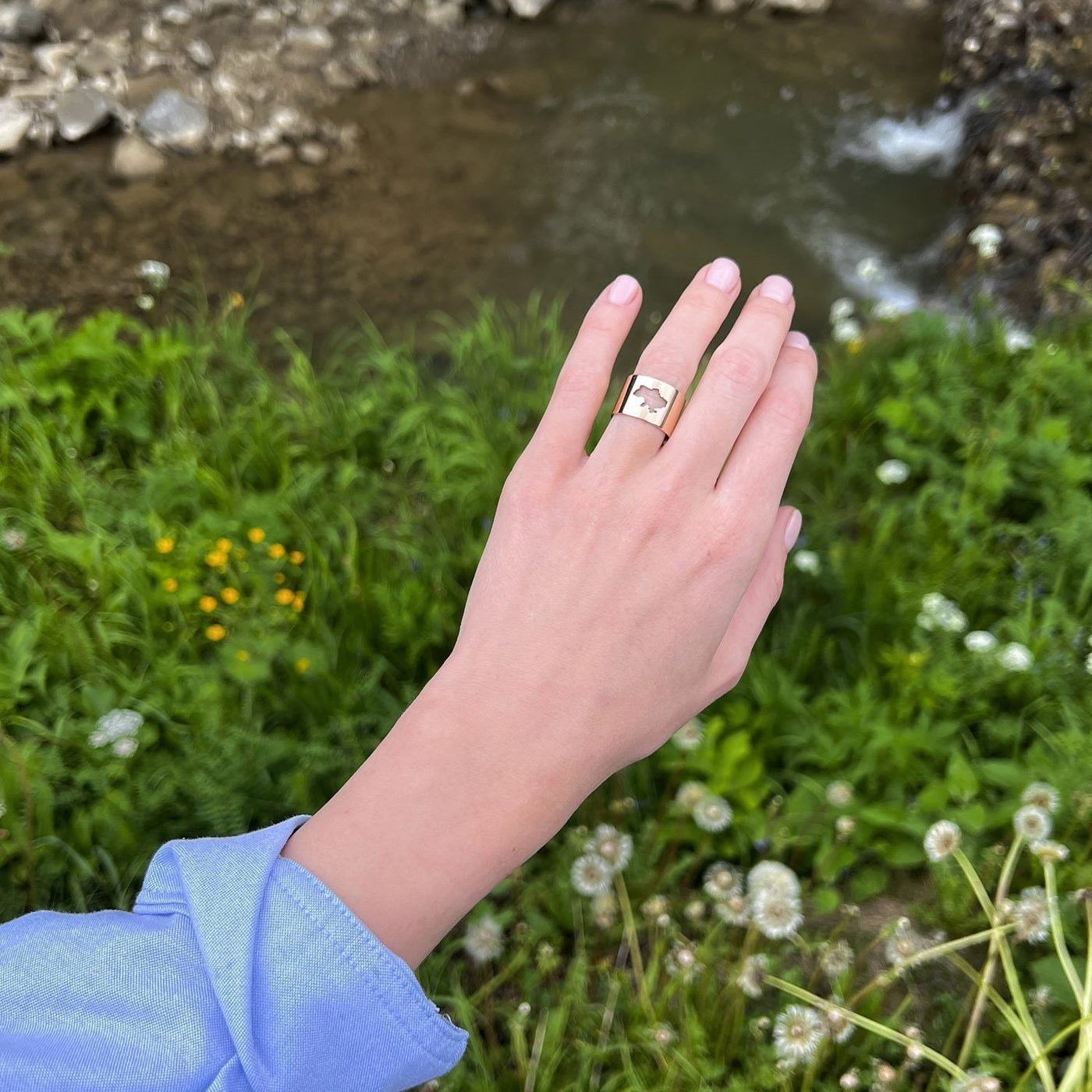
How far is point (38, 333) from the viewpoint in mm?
2932

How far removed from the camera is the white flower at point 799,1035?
4.80 feet

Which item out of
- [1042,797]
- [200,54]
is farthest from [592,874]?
[200,54]

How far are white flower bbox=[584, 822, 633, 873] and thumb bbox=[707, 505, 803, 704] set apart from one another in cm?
48

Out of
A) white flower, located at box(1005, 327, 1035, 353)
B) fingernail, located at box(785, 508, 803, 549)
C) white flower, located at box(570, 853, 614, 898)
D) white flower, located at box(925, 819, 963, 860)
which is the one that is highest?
fingernail, located at box(785, 508, 803, 549)

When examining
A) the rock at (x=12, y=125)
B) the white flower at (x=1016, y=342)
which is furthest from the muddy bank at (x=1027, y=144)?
the rock at (x=12, y=125)

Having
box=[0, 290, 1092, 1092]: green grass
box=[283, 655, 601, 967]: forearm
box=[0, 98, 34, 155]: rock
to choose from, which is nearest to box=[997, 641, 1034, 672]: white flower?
box=[0, 290, 1092, 1092]: green grass

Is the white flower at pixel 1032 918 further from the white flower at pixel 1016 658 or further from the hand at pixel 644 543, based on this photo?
the hand at pixel 644 543

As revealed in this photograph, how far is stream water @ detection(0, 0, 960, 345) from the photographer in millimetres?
4215

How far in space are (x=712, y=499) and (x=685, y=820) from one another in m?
0.85

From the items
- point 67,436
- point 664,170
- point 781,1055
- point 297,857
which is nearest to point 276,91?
point 664,170

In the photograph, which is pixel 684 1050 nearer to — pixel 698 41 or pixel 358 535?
pixel 358 535

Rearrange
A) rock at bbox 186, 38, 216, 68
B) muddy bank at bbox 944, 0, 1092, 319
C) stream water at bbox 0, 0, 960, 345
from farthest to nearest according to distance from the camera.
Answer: rock at bbox 186, 38, 216, 68
stream water at bbox 0, 0, 960, 345
muddy bank at bbox 944, 0, 1092, 319

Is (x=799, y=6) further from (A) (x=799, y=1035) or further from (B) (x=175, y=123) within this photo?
(A) (x=799, y=1035)

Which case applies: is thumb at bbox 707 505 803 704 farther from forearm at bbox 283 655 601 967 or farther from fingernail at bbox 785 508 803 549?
forearm at bbox 283 655 601 967
